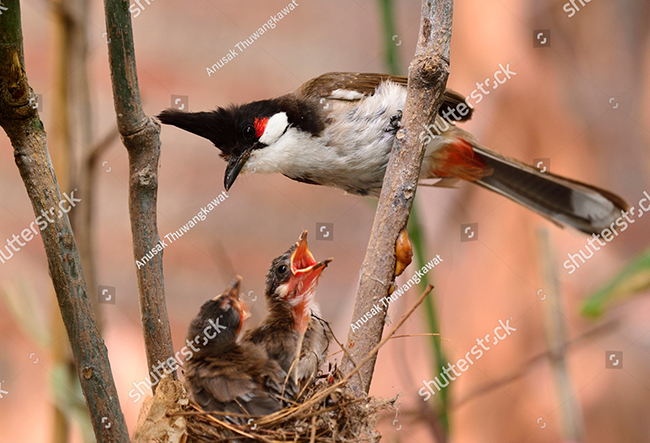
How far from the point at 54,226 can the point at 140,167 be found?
1.08ft

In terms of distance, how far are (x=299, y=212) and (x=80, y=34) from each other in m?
2.27

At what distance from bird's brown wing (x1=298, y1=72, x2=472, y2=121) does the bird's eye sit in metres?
0.32

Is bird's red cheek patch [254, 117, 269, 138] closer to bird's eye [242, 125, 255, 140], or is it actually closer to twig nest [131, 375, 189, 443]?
bird's eye [242, 125, 255, 140]

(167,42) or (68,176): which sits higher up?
(167,42)

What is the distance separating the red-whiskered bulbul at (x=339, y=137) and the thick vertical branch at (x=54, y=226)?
0.74m

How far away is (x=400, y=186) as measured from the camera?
147 cm

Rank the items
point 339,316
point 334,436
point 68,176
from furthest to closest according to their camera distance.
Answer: point 339,316 → point 68,176 → point 334,436

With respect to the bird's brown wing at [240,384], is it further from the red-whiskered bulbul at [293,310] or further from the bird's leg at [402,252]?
the bird's leg at [402,252]

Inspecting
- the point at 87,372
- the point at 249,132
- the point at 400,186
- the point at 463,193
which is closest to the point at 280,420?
the point at 87,372

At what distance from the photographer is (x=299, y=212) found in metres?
4.04

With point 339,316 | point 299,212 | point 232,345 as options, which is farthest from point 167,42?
point 232,345

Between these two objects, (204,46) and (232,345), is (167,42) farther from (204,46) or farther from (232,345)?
(232,345)

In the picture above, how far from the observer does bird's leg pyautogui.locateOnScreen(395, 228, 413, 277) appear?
1.46 metres

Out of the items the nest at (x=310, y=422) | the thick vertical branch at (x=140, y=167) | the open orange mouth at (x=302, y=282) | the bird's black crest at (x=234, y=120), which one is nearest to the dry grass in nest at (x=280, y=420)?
the nest at (x=310, y=422)
